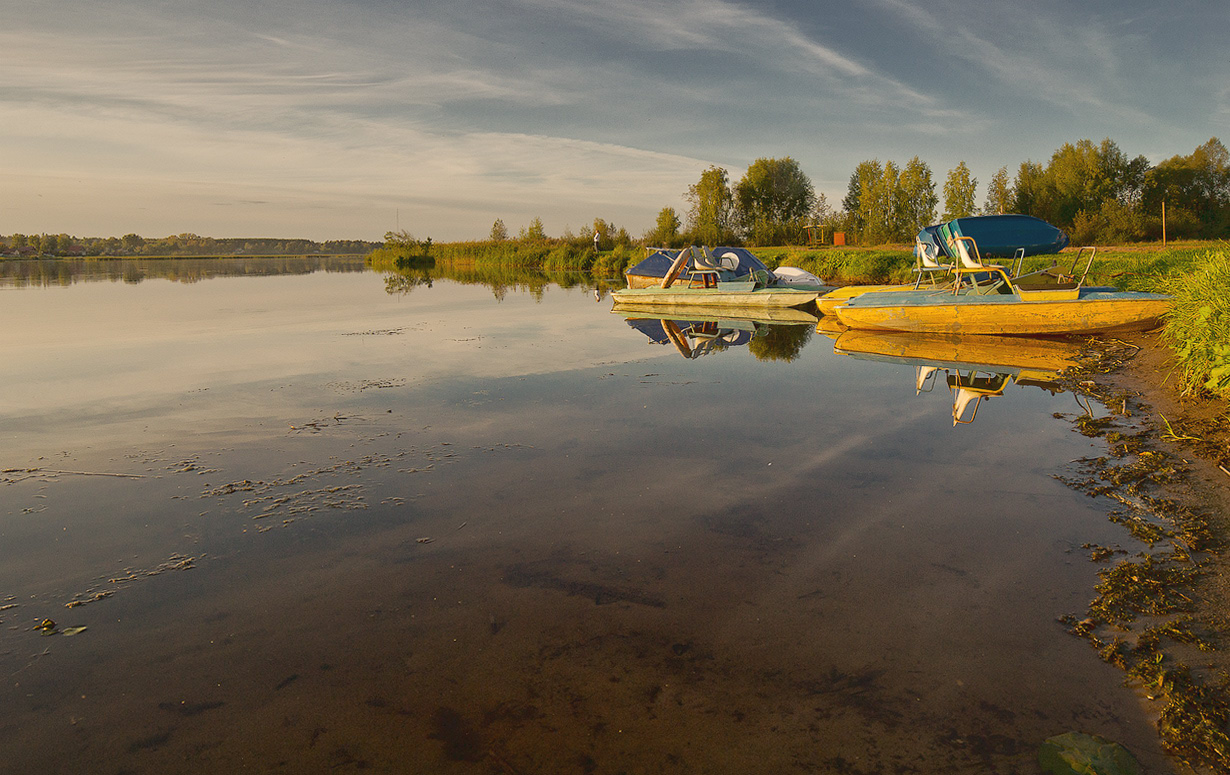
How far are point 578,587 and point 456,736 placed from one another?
59.3 inches

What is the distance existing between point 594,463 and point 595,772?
437cm

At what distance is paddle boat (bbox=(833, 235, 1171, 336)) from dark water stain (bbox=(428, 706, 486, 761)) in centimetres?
1380

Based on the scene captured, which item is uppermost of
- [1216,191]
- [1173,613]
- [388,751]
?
[1216,191]

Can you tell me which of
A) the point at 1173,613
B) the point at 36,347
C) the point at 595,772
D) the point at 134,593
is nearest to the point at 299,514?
the point at 134,593

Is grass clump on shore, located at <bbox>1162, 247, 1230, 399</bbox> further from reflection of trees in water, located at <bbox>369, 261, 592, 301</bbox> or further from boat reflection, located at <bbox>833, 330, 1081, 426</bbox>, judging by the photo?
reflection of trees in water, located at <bbox>369, 261, 592, 301</bbox>

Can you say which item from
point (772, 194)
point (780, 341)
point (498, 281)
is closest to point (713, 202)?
point (772, 194)

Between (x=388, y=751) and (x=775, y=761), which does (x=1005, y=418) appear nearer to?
(x=775, y=761)

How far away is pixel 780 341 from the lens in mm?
16250

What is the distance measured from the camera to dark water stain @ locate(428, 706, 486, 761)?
3059 millimetres

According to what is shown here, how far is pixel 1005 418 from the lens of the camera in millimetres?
8766

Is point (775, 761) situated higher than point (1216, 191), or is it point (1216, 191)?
point (1216, 191)

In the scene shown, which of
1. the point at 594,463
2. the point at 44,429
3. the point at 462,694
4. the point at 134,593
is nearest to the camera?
the point at 462,694

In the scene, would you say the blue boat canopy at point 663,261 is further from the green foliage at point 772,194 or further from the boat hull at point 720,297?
the green foliage at point 772,194

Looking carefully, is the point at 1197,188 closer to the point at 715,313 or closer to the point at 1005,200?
the point at 1005,200
